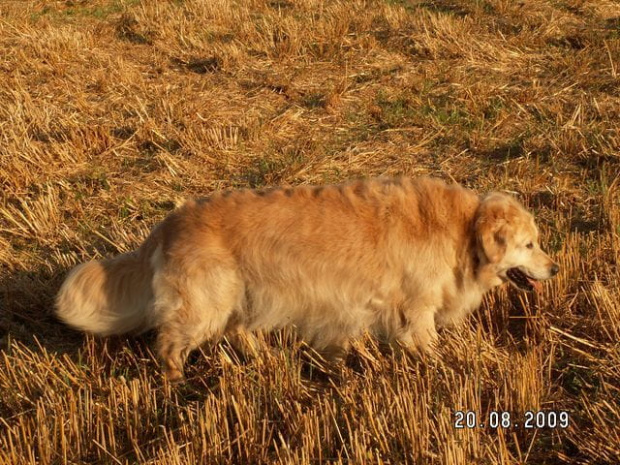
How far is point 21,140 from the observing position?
7242 mm

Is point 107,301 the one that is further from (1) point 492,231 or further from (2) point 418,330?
(1) point 492,231

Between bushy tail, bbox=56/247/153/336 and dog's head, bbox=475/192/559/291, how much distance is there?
200 cm

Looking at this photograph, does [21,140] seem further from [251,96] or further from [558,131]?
[558,131]

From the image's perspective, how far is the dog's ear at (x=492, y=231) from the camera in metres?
4.27

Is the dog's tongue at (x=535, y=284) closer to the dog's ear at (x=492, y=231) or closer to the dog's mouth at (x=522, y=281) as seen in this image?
the dog's mouth at (x=522, y=281)

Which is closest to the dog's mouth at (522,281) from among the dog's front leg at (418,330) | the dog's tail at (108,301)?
the dog's front leg at (418,330)

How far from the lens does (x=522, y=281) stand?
4.54m

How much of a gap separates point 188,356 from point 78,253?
5.87ft

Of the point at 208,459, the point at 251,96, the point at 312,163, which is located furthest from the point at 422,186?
the point at 251,96

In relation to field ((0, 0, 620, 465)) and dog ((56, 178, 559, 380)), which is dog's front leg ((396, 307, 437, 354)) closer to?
dog ((56, 178, 559, 380))

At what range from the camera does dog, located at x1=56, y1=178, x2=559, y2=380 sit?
418 cm

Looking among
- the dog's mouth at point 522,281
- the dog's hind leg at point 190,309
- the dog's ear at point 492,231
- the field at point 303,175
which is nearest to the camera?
the field at point 303,175

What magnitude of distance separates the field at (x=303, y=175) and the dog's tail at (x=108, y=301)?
0.52ft

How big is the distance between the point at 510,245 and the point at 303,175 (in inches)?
106
